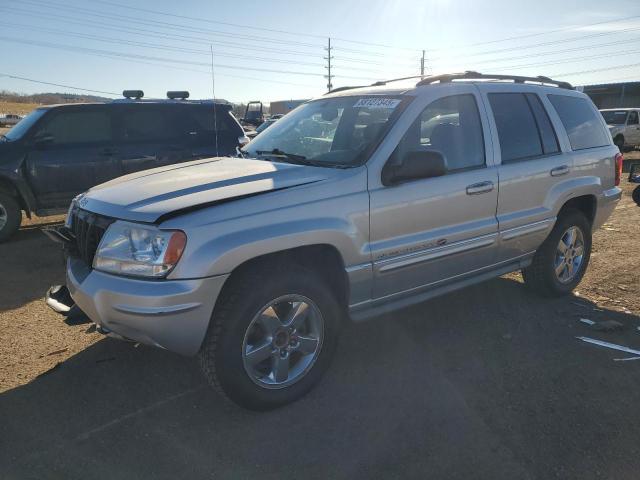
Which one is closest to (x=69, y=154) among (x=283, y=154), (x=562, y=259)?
(x=283, y=154)

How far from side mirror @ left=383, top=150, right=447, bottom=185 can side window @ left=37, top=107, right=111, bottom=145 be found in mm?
5596

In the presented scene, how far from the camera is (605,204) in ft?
16.6

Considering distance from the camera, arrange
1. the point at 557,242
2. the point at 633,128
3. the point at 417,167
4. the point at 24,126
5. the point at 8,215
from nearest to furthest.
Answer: the point at 417,167 < the point at 557,242 < the point at 8,215 < the point at 24,126 < the point at 633,128

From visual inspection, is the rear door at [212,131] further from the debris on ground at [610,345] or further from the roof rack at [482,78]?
the debris on ground at [610,345]

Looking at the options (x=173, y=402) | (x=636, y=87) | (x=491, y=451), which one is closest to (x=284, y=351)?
(x=173, y=402)

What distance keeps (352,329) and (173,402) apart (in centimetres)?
165

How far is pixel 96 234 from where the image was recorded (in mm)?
2979

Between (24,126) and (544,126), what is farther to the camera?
(24,126)

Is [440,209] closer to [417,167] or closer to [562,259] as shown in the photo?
[417,167]

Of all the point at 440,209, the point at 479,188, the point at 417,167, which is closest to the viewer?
the point at 417,167

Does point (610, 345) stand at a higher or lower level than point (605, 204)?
lower

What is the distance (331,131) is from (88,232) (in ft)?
6.10

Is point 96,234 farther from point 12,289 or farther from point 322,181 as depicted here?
point 12,289

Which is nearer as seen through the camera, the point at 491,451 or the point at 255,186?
the point at 491,451
